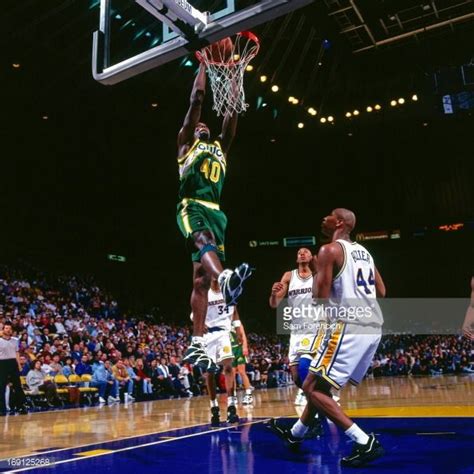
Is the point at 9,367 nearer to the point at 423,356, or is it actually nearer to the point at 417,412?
the point at 417,412

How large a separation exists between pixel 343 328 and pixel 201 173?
1.81 metres

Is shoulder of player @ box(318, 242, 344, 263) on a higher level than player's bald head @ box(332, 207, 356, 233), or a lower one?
lower

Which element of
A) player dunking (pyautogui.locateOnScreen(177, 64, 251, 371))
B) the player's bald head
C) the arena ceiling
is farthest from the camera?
the arena ceiling

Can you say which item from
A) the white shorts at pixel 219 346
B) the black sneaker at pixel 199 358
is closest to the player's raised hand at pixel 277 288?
the white shorts at pixel 219 346

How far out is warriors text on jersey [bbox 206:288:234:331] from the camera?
7492 mm

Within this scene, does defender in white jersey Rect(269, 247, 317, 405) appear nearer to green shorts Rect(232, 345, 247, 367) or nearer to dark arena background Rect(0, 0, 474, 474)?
dark arena background Rect(0, 0, 474, 474)

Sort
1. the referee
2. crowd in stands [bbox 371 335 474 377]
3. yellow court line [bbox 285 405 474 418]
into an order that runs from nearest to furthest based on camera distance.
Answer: yellow court line [bbox 285 405 474 418] < the referee < crowd in stands [bbox 371 335 474 377]

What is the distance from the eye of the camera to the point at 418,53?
682 inches

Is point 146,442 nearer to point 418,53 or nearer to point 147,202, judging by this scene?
point 418,53

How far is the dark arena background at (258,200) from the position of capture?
5480 millimetres

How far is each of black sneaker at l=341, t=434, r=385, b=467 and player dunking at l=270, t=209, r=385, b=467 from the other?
7 cm

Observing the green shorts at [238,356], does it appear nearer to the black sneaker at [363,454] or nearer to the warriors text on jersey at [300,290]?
the warriors text on jersey at [300,290]

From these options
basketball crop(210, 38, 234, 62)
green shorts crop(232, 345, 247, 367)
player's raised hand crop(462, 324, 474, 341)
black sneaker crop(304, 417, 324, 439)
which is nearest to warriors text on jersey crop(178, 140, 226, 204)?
basketball crop(210, 38, 234, 62)

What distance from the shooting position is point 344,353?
12.9 ft
